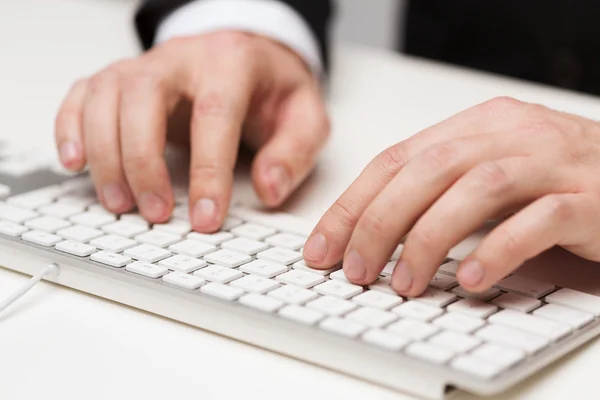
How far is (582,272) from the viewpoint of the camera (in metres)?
0.55

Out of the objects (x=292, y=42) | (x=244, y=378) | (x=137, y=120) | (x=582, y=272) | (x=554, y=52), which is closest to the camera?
(x=244, y=378)

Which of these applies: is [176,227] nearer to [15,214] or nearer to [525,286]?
[15,214]

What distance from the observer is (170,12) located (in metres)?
1.01

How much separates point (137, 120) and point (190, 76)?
100mm

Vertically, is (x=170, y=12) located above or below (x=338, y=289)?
above

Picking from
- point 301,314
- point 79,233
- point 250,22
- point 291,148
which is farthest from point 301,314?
point 250,22

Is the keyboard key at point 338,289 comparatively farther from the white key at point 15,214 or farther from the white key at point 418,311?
the white key at point 15,214

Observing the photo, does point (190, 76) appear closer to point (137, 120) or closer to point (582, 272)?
point (137, 120)

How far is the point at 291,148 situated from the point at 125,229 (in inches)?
7.8

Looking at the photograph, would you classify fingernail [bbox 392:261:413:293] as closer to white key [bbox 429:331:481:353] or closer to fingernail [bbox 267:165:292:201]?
white key [bbox 429:331:481:353]

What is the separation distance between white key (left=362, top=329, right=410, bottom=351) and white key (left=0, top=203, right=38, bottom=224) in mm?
299

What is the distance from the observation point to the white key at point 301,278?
50 cm

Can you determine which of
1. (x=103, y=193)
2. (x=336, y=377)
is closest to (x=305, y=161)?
(x=103, y=193)

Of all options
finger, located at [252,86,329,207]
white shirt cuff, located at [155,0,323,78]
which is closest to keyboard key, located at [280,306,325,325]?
finger, located at [252,86,329,207]
